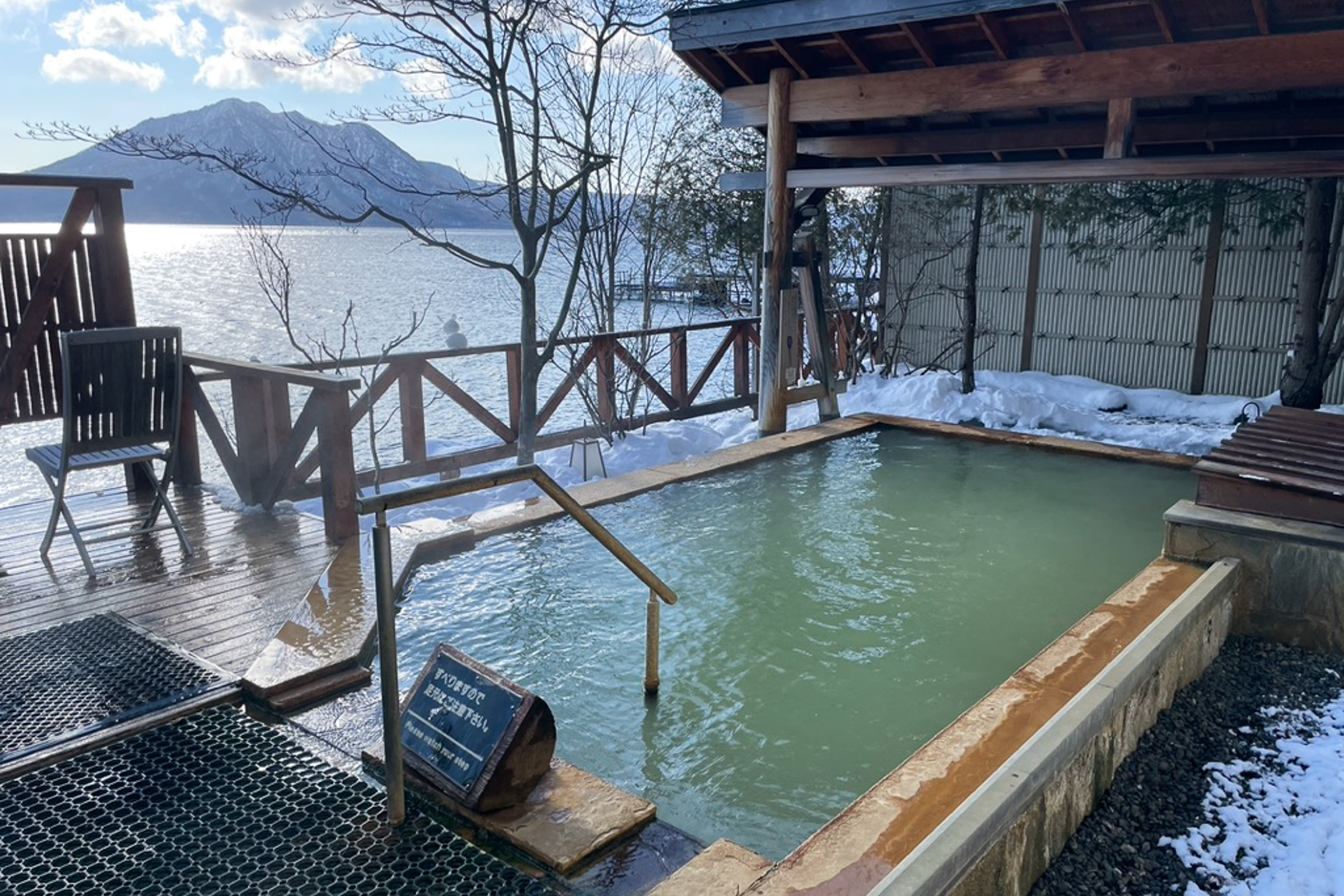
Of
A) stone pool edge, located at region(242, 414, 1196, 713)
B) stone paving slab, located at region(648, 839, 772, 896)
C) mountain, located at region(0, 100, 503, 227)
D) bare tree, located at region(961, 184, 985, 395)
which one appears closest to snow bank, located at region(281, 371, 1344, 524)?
bare tree, located at region(961, 184, 985, 395)

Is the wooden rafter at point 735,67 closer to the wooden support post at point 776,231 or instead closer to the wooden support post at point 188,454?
the wooden support post at point 776,231

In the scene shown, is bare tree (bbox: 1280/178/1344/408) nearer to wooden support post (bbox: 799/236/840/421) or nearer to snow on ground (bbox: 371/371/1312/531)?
snow on ground (bbox: 371/371/1312/531)

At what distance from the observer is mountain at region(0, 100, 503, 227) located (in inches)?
300

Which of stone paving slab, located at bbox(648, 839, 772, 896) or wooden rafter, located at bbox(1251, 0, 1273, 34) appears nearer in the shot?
stone paving slab, located at bbox(648, 839, 772, 896)

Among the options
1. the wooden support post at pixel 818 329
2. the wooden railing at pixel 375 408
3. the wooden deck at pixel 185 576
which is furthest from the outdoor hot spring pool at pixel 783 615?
the wooden support post at pixel 818 329

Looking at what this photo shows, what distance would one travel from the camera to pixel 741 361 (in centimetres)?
1073

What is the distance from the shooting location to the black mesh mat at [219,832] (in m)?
2.21

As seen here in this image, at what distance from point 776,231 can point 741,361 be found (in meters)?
3.50

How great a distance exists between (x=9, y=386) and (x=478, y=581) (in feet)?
8.96

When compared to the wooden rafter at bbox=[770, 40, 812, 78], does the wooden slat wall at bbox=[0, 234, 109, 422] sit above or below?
below

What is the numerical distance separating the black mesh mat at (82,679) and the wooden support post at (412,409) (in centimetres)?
401

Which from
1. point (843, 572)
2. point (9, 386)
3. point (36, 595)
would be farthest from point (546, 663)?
point (9, 386)

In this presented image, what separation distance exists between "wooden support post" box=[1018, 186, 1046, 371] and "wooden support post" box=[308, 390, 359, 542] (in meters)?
9.54

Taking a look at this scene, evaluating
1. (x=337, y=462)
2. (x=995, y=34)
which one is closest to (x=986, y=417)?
(x=995, y=34)
